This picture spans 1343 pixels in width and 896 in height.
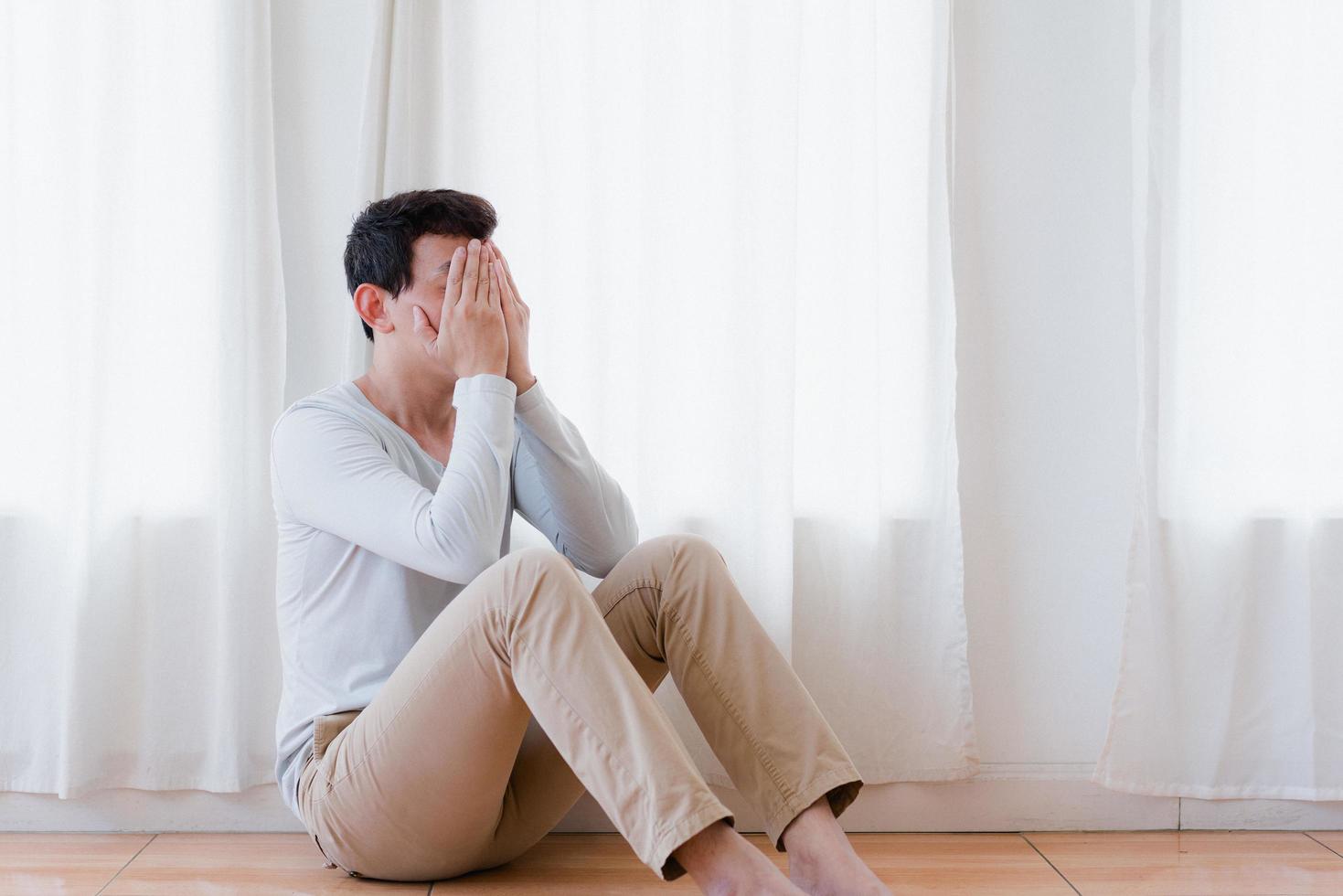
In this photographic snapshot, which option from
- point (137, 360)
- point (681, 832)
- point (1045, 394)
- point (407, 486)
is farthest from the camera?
point (1045, 394)

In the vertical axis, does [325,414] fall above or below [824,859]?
above

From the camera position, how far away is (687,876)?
1.80m

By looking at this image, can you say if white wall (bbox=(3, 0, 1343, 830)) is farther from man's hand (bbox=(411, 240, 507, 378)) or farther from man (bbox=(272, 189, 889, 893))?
man's hand (bbox=(411, 240, 507, 378))

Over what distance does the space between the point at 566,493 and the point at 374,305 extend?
0.40m

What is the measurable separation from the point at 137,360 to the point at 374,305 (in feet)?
1.80

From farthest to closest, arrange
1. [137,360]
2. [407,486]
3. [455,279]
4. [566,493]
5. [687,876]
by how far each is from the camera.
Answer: [137,360], [687,876], [566,493], [455,279], [407,486]

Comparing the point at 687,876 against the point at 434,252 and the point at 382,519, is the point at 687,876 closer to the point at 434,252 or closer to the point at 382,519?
the point at 382,519

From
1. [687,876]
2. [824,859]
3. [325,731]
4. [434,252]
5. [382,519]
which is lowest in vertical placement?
[687,876]

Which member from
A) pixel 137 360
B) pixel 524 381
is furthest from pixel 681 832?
pixel 137 360

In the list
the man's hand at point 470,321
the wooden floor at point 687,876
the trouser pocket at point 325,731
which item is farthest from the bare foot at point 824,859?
the man's hand at point 470,321

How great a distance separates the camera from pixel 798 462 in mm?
1983

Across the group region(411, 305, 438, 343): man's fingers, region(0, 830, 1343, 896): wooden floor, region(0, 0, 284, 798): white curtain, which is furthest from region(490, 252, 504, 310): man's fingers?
region(0, 830, 1343, 896): wooden floor

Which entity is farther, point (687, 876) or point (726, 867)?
point (687, 876)

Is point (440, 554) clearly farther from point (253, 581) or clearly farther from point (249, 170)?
point (249, 170)
